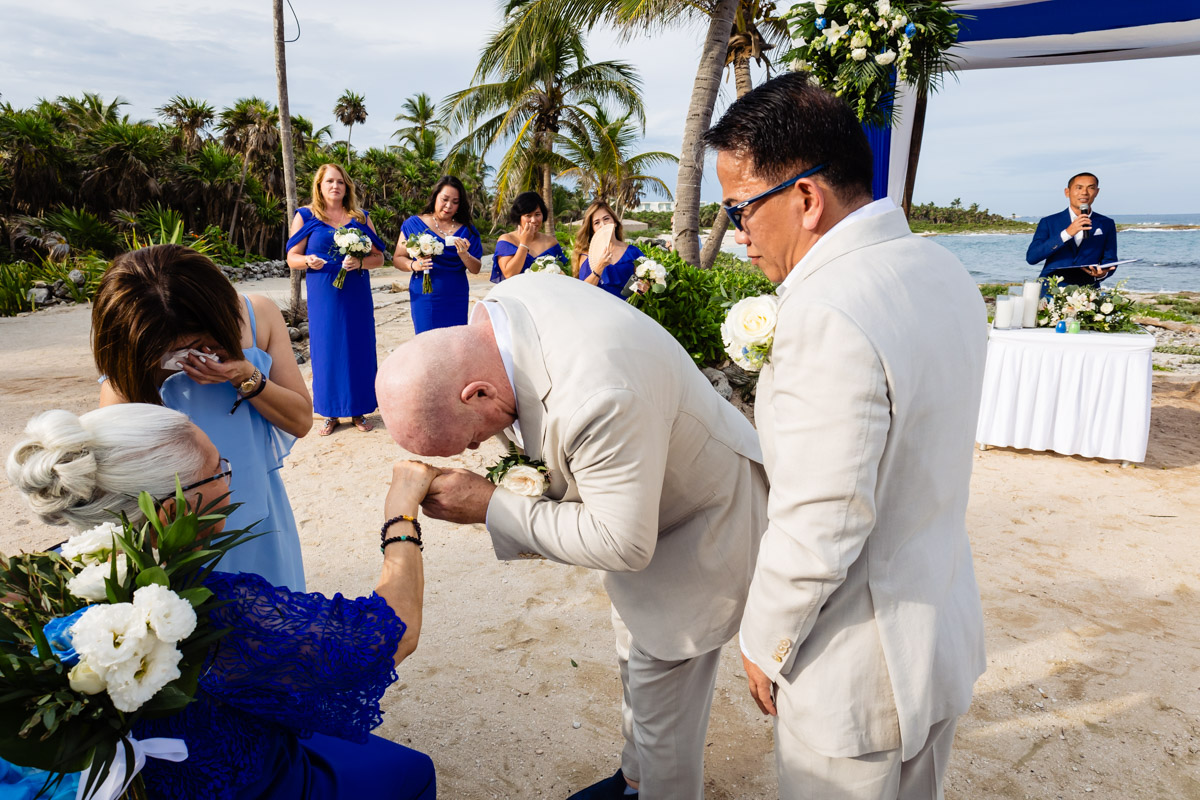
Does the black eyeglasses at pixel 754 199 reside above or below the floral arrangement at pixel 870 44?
below

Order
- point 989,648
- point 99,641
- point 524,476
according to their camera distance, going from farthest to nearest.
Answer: point 989,648, point 524,476, point 99,641

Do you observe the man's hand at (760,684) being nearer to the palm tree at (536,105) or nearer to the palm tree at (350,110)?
the palm tree at (536,105)

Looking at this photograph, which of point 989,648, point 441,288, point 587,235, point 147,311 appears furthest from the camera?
point 587,235

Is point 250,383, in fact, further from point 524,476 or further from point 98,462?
point 524,476

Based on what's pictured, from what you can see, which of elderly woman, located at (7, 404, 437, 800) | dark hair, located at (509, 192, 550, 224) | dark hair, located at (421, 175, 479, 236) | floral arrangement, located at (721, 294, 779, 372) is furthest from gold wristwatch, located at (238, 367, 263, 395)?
dark hair, located at (509, 192, 550, 224)

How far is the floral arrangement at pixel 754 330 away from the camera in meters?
1.58

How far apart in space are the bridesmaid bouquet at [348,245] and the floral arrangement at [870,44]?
13.4 ft

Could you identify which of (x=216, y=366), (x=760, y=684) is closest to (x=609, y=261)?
(x=216, y=366)

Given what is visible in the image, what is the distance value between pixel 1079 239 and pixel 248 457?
785 centimetres

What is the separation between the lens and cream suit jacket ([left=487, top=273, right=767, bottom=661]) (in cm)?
167

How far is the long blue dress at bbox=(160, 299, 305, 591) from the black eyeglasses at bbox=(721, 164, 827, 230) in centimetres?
182

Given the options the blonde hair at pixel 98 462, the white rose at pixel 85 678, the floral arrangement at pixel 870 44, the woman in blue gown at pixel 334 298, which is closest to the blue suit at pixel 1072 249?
the floral arrangement at pixel 870 44

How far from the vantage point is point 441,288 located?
23.9ft

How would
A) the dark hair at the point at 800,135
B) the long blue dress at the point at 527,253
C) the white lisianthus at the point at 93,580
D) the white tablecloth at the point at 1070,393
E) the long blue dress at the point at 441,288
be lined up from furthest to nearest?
the long blue dress at the point at 527,253
the long blue dress at the point at 441,288
the white tablecloth at the point at 1070,393
the dark hair at the point at 800,135
the white lisianthus at the point at 93,580
